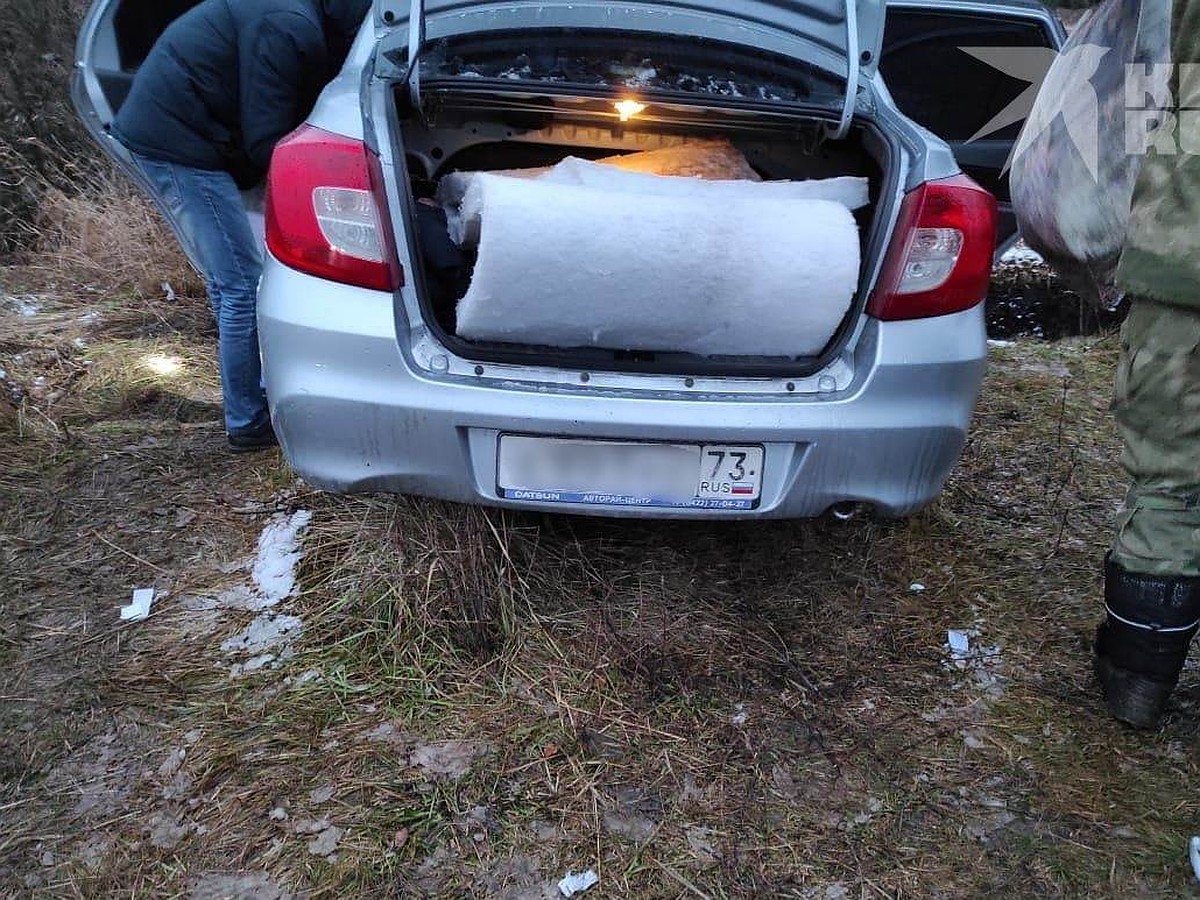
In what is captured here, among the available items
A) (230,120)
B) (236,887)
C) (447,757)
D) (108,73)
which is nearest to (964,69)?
(230,120)

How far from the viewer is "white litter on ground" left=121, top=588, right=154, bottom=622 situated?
230 centimetres

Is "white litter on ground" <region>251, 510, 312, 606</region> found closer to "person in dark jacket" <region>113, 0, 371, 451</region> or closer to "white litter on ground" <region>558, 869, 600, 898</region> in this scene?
"person in dark jacket" <region>113, 0, 371, 451</region>

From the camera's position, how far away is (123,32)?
12.0 feet

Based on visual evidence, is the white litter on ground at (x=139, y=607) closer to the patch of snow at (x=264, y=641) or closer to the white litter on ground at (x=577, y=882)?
the patch of snow at (x=264, y=641)

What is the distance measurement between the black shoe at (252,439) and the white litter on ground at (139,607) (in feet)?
2.51

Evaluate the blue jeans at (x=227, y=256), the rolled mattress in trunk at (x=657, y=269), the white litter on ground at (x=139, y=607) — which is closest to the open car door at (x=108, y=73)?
the blue jeans at (x=227, y=256)

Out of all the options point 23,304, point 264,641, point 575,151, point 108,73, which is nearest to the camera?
point 264,641

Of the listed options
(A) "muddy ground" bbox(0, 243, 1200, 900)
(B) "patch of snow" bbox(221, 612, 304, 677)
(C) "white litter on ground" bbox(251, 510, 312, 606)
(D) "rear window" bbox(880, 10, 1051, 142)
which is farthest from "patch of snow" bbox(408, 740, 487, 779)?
(D) "rear window" bbox(880, 10, 1051, 142)

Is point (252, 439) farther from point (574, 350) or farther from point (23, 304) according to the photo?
point (23, 304)

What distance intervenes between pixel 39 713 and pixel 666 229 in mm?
1726

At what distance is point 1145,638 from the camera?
77.0 inches

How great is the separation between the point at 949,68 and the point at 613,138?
86.1 inches

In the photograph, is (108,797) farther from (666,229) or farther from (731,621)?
(666,229)

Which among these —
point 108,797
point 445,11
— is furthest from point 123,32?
point 108,797
